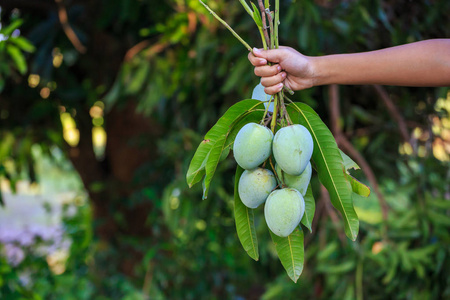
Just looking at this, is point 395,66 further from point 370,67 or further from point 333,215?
point 333,215

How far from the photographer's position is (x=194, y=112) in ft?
6.40

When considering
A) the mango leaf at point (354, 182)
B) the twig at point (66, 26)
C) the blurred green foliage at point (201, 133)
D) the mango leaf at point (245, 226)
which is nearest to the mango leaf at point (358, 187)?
the mango leaf at point (354, 182)

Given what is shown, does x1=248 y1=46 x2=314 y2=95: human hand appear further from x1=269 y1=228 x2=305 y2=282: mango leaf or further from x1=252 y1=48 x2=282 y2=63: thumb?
x1=269 y1=228 x2=305 y2=282: mango leaf

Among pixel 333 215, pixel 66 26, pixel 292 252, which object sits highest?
pixel 292 252

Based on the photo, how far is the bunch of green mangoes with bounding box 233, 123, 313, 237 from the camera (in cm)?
59

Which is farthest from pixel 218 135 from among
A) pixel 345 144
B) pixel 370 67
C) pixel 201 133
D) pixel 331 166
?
pixel 201 133

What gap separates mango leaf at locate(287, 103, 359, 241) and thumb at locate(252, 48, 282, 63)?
70 mm

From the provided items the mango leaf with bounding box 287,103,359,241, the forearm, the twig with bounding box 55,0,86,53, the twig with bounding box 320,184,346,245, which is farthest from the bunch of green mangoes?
the twig with bounding box 55,0,86,53

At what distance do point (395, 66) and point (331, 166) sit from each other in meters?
0.21

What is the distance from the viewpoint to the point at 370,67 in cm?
74

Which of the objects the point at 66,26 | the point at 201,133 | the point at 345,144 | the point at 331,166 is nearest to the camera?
the point at 331,166

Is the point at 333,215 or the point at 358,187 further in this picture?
the point at 333,215

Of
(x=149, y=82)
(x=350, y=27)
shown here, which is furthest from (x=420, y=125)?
(x=149, y=82)

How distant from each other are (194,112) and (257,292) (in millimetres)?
1332
